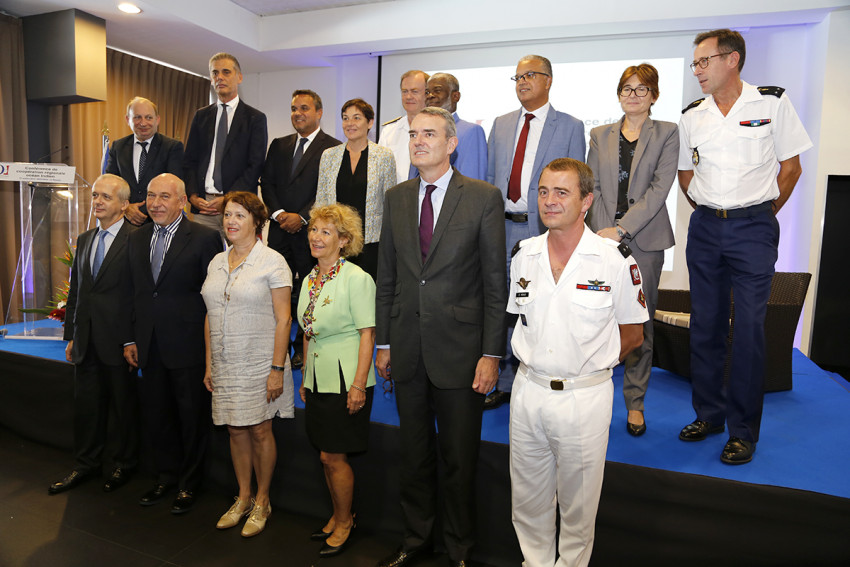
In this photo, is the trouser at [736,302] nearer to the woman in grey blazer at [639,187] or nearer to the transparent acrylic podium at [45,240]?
the woman in grey blazer at [639,187]

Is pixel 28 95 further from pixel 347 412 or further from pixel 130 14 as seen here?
pixel 347 412

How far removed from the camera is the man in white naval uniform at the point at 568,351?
1.96 metres

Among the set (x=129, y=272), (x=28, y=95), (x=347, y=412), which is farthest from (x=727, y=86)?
(x=28, y=95)

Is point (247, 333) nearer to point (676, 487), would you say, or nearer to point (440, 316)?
point (440, 316)

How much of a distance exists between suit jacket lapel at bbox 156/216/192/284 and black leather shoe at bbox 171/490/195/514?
3.96ft

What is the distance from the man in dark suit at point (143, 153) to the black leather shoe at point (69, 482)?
1709 mm

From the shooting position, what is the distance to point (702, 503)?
2.31 metres

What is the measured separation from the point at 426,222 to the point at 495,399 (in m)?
1.25

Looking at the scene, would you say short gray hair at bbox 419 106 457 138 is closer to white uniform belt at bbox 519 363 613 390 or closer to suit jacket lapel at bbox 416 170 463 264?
suit jacket lapel at bbox 416 170 463 264

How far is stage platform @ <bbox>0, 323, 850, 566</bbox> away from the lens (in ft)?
7.32

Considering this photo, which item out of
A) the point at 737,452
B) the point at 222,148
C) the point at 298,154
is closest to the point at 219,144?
the point at 222,148

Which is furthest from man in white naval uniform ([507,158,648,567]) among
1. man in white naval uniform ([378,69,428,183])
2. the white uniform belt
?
man in white naval uniform ([378,69,428,183])

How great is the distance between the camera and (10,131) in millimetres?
5941

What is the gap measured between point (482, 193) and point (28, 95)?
6.25 meters
